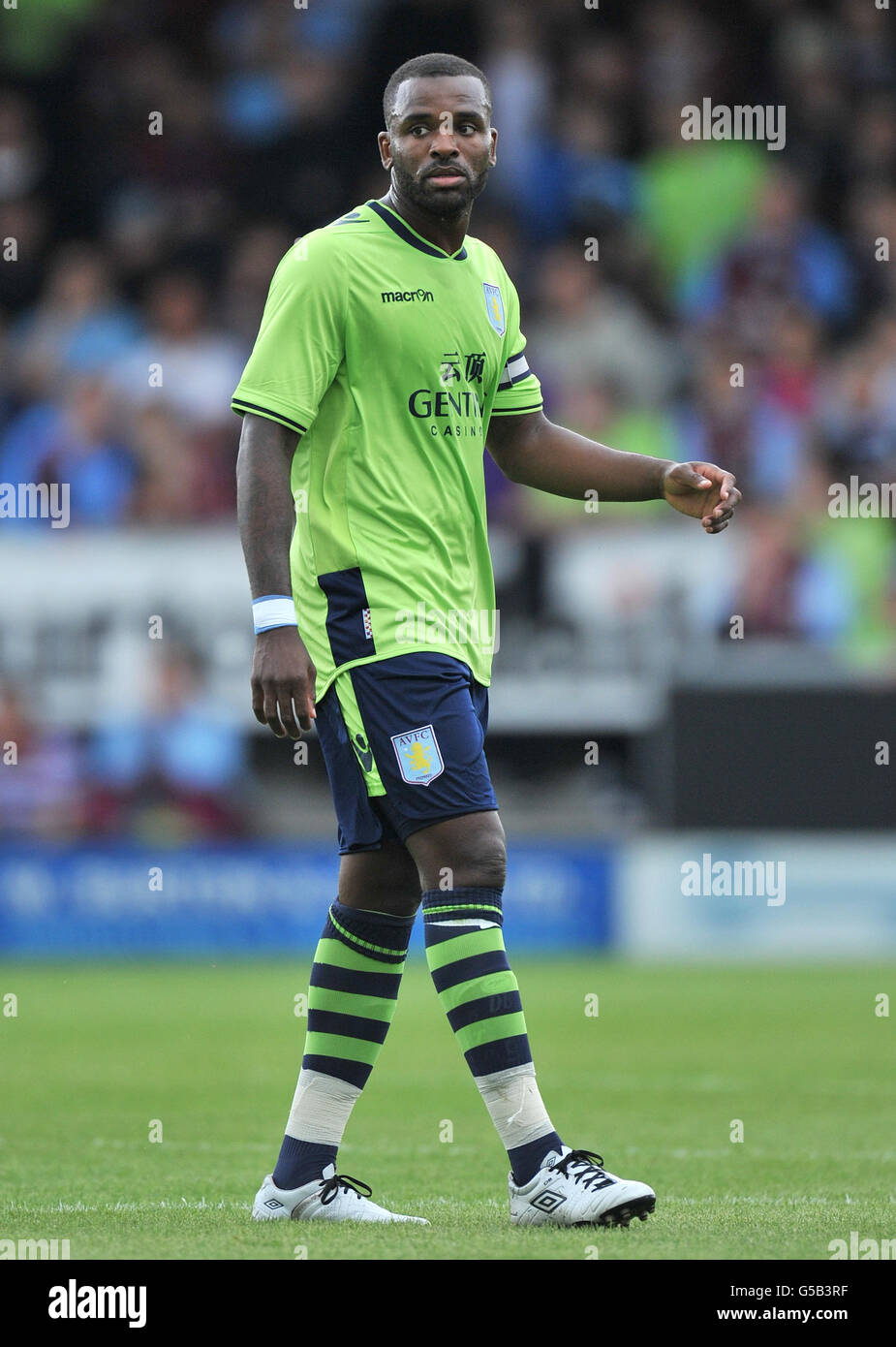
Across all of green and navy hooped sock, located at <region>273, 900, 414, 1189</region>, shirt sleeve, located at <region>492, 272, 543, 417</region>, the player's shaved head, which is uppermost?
the player's shaved head

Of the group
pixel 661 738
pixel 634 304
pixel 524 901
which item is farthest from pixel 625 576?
pixel 634 304

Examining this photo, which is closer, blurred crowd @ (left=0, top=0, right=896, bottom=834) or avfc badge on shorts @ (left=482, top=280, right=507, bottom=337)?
avfc badge on shorts @ (left=482, top=280, right=507, bottom=337)

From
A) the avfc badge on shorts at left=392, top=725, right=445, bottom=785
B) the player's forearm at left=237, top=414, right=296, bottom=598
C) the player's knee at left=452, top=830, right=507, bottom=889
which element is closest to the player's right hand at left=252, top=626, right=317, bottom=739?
the player's forearm at left=237, top=414, right=296, bottom=598

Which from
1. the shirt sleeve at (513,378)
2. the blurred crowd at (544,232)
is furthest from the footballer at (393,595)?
the blurred crowd at (544,232)

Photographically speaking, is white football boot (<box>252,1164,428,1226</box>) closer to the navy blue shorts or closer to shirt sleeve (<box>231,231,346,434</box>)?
the navy blue shorts

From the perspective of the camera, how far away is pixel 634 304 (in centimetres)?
1628

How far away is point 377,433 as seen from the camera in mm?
4945

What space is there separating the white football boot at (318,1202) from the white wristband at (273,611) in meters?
1.26

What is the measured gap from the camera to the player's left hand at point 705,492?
5156mm

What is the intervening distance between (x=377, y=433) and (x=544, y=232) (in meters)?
12.3

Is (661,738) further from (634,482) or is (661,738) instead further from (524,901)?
(634,482)

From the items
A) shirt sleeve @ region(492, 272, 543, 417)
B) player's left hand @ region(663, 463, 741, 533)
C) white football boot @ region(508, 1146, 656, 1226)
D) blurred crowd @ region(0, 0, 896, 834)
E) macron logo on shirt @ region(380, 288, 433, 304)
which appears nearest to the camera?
white football boot @ region(508, 1146, 656, 1226)

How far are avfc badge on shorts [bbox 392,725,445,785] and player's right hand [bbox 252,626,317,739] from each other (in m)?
0.23

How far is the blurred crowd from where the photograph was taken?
14.8 meters
